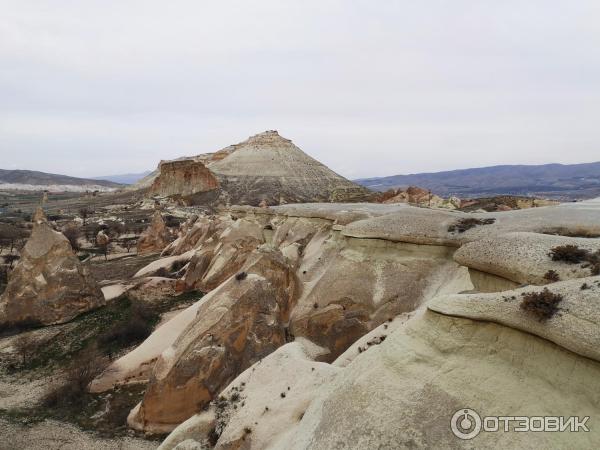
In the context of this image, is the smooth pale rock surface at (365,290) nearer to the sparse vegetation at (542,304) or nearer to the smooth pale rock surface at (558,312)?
the smooth pale rock surface at (558,312)

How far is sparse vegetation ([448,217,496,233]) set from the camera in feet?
51.9

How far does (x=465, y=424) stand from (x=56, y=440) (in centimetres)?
1238

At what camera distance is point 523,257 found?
1016 centimetres

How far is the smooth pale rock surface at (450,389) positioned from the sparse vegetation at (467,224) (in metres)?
9.56

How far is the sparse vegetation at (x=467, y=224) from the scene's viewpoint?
A: 15.8 metres

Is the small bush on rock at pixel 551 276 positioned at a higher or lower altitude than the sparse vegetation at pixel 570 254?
lower

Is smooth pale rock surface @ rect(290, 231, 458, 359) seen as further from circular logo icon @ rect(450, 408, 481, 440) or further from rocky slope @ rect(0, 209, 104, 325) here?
rocky slope @ rect(0, 209, 104, 325)

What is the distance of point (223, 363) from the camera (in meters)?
13.7

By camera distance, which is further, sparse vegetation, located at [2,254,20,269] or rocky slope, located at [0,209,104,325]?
sparse vegetation, located at [2,254,20,269]

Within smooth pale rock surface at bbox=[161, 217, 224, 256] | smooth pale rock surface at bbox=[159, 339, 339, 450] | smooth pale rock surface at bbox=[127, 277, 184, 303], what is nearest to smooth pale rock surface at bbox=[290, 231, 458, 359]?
smooth pale rock surface at bbox=[159, 339, 339, 450]

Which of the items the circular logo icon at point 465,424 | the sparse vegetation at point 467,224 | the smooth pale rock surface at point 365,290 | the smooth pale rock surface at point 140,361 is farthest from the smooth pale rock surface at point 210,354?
the circular logo icon at point 465,424

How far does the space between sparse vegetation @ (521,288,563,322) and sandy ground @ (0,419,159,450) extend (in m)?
11.0

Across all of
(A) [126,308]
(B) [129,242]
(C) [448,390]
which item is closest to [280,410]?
(C) [448,390]

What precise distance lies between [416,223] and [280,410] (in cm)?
1010
